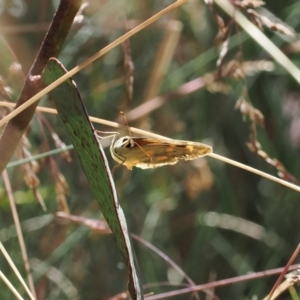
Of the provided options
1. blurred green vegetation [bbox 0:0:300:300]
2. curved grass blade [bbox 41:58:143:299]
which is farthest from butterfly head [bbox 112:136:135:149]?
blurred green vegetation [bbox 0:0:300:300]

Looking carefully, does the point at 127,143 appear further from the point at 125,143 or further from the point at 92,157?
the point at 92,157

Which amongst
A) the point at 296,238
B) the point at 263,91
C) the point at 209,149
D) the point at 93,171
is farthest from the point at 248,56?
the point at 93,171

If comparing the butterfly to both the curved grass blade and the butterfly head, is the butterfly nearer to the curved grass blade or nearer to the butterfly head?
the butterfly head

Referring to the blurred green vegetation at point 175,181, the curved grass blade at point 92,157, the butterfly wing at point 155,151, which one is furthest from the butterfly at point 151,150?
the blurred green vegetation at point 175,181

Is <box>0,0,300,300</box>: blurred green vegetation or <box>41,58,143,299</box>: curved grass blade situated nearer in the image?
<box>41,58,143,299</box>: curved grass blade

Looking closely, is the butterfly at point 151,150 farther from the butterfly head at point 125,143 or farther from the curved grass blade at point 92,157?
the curved grass blade at point 92,157

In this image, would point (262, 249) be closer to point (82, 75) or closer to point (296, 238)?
point (296, 238)
